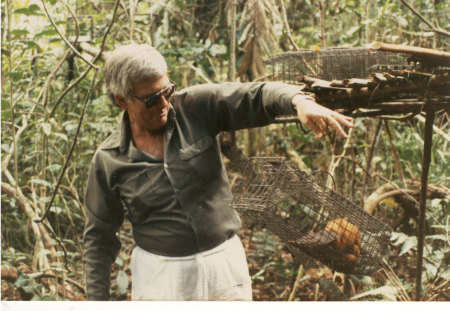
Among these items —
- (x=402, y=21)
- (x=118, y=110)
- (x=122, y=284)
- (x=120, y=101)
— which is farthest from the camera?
(x=118, y=110)

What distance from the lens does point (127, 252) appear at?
410cm

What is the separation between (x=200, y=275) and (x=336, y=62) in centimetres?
107

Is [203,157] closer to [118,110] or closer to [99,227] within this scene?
[99,227]

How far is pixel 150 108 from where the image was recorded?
1.95 meters

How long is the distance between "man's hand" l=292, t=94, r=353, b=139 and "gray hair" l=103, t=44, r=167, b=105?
0.57 metres

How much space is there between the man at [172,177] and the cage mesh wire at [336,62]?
58cm

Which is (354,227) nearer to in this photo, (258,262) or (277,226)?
(277,226)

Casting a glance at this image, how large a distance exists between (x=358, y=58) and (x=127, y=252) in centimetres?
249

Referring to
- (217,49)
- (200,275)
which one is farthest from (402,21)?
(200,275)

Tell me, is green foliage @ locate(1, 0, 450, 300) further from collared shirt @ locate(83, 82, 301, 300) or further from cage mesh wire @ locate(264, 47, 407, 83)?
collared shirt @ locate(83, 82, 301, 300)

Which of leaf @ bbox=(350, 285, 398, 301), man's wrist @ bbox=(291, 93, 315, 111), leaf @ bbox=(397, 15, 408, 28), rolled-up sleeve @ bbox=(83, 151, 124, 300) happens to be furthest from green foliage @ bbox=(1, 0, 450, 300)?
man's wrist @ bbox=(291, 93, 315, 111)

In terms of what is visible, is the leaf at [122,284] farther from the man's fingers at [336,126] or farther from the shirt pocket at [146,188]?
the man's fingers at [336,126]

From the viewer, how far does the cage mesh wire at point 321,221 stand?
6.39 feet

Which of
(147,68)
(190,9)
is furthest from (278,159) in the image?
(190,9)
